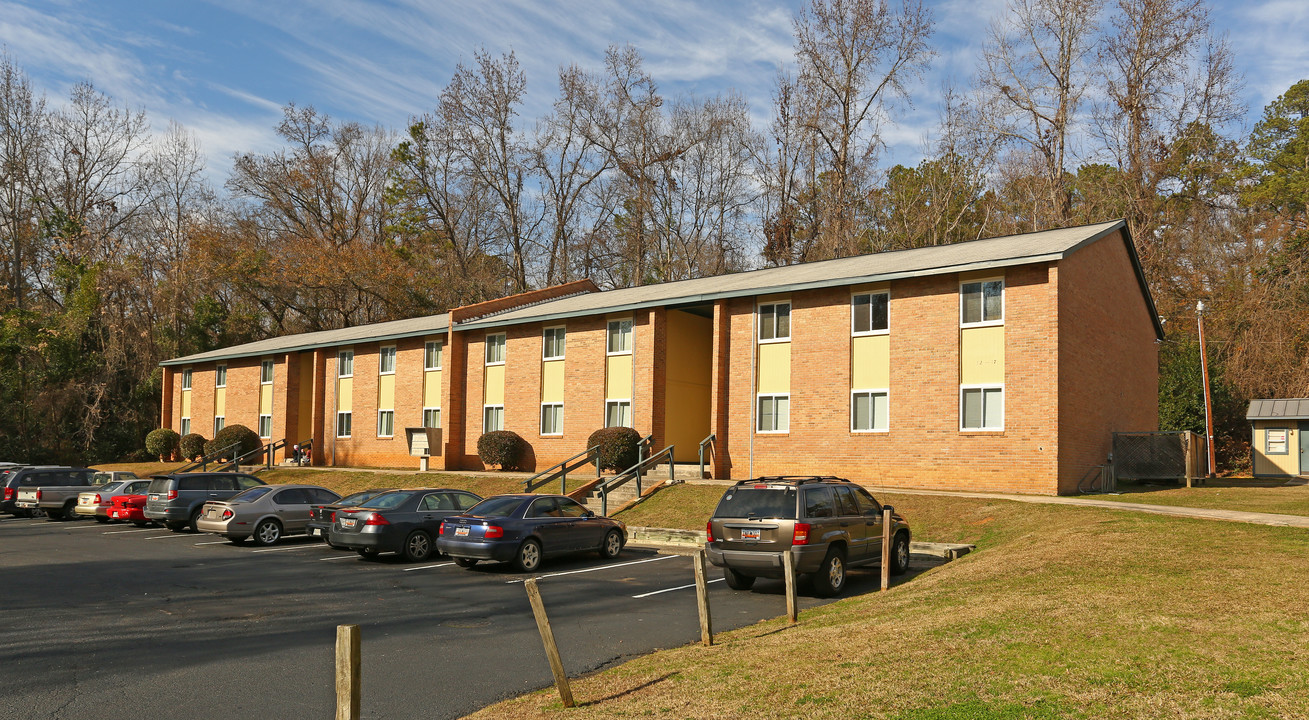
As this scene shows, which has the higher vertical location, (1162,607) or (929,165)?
(929,165)

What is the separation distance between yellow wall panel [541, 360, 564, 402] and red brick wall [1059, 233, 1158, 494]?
57.1 feet

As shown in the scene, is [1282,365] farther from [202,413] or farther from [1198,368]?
[202,413]

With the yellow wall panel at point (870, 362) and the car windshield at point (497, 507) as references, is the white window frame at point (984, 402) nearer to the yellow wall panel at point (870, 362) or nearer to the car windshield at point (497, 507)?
the yellow wall panel at point (870, 362)

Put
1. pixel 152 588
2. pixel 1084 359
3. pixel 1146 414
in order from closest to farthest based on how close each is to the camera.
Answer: pixel 152 588 → pixel 1084 359 → pixel 1146 414

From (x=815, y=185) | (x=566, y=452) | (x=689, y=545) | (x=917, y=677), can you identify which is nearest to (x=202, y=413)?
(x=566, y=452)

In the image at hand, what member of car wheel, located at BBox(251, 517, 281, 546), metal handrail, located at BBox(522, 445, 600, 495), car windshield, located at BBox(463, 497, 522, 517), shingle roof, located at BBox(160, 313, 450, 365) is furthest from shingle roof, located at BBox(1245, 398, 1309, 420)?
car wheel, located at BBox(251, 517, 281, 546)

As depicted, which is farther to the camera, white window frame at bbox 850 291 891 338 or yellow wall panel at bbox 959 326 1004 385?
white window frame at bbox 850 291 891 338

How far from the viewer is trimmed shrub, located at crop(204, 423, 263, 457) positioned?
149ft

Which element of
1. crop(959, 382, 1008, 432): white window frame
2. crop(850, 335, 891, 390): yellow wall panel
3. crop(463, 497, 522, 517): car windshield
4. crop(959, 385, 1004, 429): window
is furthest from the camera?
crop(850, 335, 891, 390): yellow wall panel

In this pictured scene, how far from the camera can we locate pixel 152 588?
1404cm

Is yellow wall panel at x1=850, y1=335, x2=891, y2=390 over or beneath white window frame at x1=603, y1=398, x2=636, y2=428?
over

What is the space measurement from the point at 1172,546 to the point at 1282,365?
3509cm

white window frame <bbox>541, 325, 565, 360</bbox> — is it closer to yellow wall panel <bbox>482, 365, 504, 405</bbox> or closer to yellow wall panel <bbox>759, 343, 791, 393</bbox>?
yellow wall panel <bbox>482, 365, 504, 405</bbox>

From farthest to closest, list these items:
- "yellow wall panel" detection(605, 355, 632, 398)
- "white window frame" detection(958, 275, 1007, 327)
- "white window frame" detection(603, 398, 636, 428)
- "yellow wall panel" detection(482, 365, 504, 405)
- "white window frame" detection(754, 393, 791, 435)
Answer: "yellow wall panel" detection(482, 365, 504, 405), "yellow wall panel" detection(605, 355, 632, 398), "white window frame" detection(603, 398, 636, 428), "white window frame" detection(754, 393, 791, 435), "white window frame" detection(958, 275, 1007, 327)
